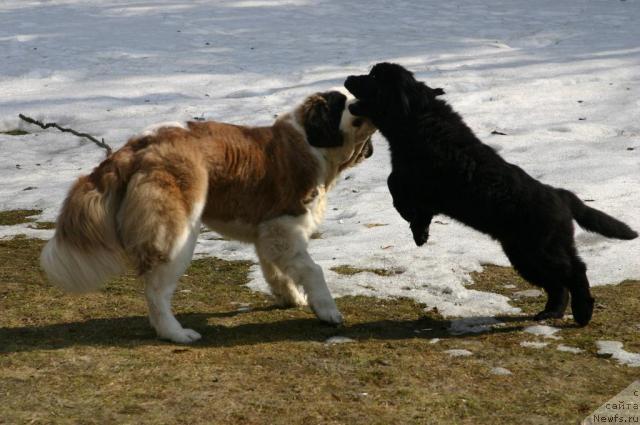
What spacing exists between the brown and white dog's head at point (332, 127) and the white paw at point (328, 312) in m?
0.96

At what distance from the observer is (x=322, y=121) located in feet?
19.7

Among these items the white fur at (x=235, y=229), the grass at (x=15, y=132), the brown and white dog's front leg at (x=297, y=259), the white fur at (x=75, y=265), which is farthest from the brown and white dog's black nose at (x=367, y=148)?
the grass at (x=15, y=132)

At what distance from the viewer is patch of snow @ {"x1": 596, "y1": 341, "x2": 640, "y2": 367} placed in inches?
196

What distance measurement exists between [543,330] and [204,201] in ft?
7.49

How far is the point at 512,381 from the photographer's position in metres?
4.69

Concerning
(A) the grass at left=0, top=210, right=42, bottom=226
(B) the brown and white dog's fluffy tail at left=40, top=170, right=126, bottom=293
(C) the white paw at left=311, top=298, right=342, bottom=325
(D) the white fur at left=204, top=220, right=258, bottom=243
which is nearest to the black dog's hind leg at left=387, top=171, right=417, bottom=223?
(C) the white paw at left=311, top=298, right=342, bottom=325

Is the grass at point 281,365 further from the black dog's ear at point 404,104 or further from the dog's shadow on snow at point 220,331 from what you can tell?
the black dog's ear at point 404,104

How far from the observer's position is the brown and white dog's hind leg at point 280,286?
6.25m

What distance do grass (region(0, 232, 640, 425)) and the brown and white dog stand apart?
360mm

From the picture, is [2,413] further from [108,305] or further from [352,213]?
[352,213]

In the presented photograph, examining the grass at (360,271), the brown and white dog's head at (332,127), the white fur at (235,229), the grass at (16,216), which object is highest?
the brown and white dog's head at (332,127)

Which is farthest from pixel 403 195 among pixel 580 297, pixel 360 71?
pixel 360 71

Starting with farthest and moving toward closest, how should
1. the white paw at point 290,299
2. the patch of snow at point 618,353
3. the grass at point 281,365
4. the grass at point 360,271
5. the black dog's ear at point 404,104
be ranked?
1. the grass at point 360,271
2. the white paw at point 290,299
3. the black dog's ear at point 404,104
4. the patch of snow at point 618,353
5. the grass at point 281,365

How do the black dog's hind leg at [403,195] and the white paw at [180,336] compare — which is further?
the black dog's hind leg at [403,195]
